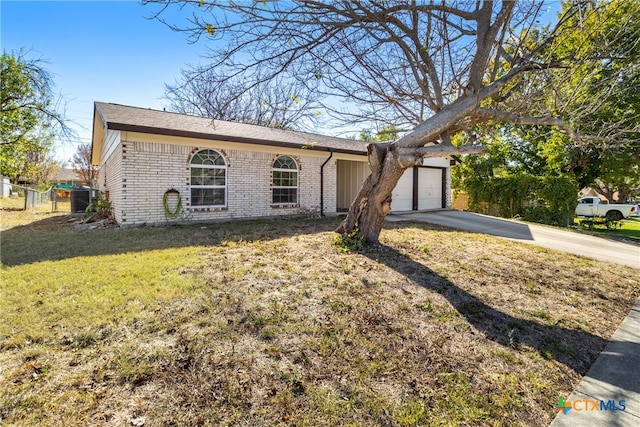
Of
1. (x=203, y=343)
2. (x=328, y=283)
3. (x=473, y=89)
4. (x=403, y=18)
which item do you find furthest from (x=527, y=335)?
(x=403, y=18)

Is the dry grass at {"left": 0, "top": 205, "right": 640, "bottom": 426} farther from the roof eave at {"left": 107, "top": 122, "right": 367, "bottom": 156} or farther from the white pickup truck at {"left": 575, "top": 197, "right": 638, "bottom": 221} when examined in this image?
the white pickup truck at {"left": 575, "top": 197, "right": 638, "bottom": 221}

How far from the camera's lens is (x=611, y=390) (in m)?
2.60

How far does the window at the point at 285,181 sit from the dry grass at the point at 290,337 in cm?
574

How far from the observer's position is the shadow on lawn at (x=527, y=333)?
3104 mm

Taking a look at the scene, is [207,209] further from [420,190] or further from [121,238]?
[420,190]

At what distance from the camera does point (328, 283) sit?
14.3 ft

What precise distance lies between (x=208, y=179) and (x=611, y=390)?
9.77m

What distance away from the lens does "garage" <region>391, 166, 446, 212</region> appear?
570 inches

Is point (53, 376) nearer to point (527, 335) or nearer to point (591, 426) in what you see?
point (591, 426)

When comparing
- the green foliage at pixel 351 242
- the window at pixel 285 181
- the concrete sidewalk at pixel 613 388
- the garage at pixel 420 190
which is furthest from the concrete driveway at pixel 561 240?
the window at pixel 285 181

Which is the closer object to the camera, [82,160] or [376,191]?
[376,191]

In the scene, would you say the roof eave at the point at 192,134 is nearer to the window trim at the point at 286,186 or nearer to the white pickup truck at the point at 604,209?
the window trim at the point at 286,186

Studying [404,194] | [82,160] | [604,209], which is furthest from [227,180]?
[82,160]

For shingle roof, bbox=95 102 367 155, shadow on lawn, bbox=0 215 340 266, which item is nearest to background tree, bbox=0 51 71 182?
shingle roof, bbox=95 102 367 155
